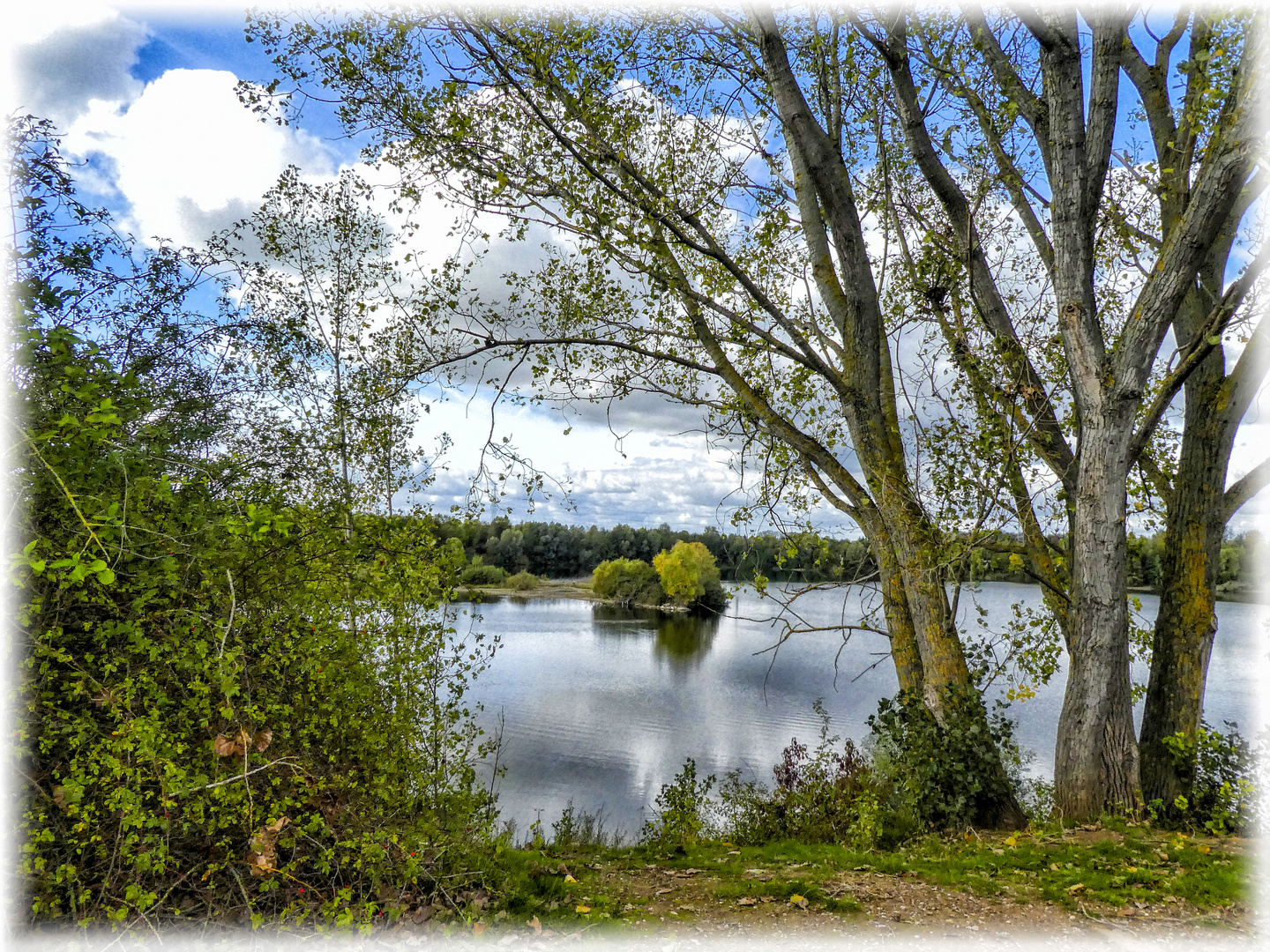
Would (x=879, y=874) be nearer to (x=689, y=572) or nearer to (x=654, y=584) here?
(x=689, y=572)

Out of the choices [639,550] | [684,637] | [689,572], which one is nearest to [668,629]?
[684,637]

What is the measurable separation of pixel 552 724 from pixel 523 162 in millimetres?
13780

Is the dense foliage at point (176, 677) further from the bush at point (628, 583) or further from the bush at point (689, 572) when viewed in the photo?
the bush at point (628, 583)

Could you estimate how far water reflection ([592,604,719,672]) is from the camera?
2682cm

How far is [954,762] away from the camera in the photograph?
624 centimetres

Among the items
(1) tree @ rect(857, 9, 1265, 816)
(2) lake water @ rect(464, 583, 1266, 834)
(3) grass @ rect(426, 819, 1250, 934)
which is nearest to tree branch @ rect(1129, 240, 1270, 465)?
(1) tree @ rect(857, 9, 1265, 816)

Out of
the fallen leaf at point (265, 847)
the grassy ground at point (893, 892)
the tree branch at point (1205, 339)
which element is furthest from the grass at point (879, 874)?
the tree branch at point (1205, 339)

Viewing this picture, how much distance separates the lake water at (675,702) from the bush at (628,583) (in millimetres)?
8787

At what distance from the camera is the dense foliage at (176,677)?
2768 mm

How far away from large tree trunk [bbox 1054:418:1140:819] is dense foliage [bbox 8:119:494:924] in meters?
4.68

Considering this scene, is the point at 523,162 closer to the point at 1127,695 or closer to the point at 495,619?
the point at 1127,695

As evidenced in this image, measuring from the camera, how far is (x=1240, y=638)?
2838cm

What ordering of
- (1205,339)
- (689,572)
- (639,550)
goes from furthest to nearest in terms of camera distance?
(639,550), (689,572), (1205,339)

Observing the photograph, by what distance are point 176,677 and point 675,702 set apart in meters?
17.3
